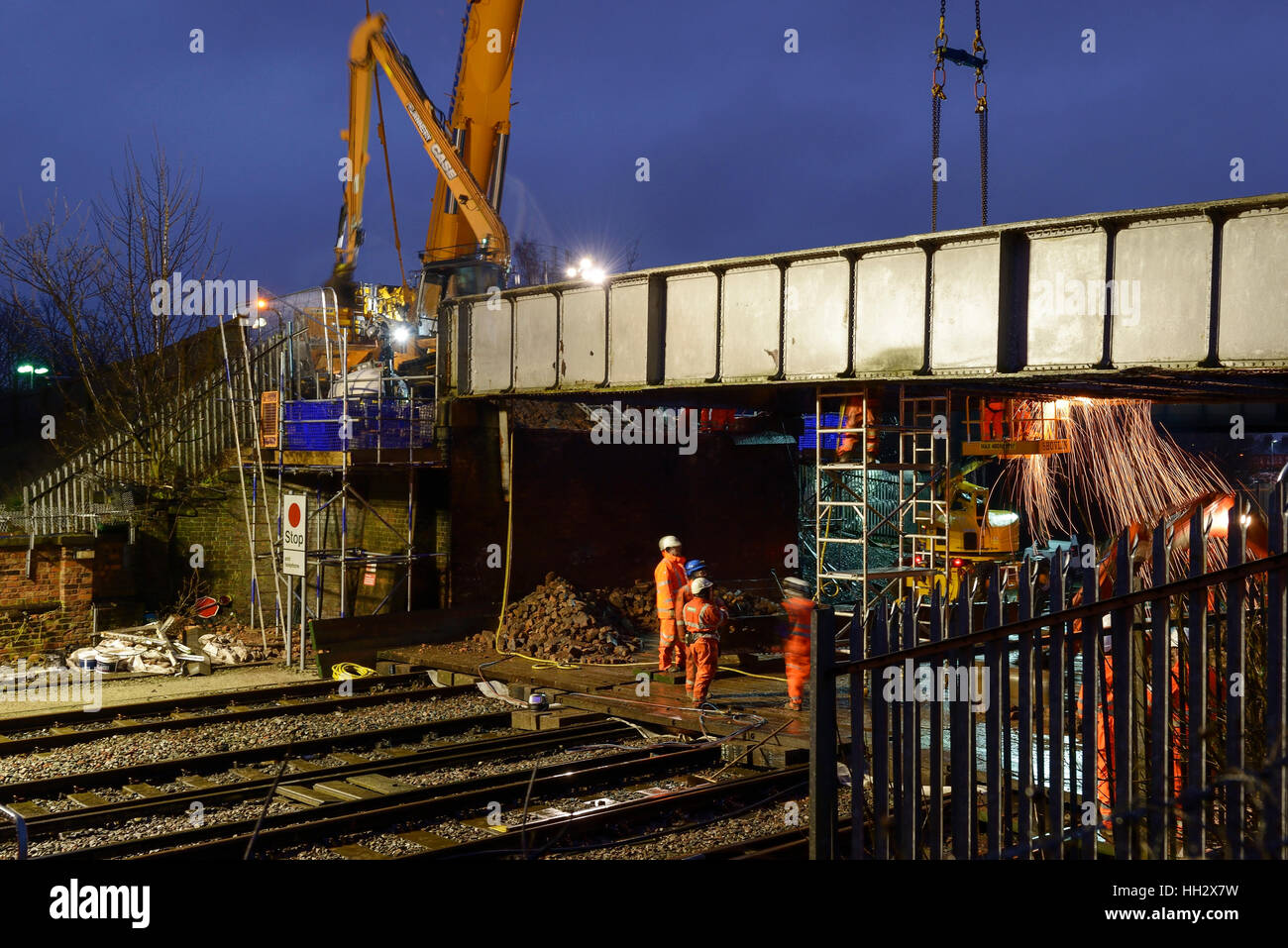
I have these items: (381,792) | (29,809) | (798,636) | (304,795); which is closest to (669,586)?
(798,636)

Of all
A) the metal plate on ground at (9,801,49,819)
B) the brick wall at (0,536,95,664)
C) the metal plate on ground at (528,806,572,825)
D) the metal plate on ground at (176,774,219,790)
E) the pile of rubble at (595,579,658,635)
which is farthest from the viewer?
the pile of rubble at (595,579,658,635)

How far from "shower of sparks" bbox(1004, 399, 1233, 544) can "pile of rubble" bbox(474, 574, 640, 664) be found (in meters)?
11.4

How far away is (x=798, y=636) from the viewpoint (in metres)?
12.1

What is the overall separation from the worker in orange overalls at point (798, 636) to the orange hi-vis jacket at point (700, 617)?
2.83ft

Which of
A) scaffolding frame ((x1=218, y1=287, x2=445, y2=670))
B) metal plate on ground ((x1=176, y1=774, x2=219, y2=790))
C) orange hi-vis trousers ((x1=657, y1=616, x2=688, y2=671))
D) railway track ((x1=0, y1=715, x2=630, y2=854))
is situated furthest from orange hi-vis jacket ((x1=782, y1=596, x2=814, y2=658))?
scaffolding frame ((x1=218, y1=287, x2=445, y2=670))

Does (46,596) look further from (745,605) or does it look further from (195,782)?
(745,605)

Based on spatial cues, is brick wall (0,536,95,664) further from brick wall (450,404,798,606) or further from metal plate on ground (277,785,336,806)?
metal plate on ground (277,785,336,806)

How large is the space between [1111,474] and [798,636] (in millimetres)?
19673

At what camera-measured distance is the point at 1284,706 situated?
441 cm

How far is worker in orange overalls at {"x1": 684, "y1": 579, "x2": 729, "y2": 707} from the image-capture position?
12.5m

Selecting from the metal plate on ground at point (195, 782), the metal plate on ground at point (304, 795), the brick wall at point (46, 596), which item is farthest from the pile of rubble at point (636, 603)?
the metal plate on ground at point (304, 795)

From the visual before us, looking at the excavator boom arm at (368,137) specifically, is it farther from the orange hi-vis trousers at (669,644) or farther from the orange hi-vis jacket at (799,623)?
the orange hi-vis jacket at (799,623)

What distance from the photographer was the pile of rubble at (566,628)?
1706 centimetres
